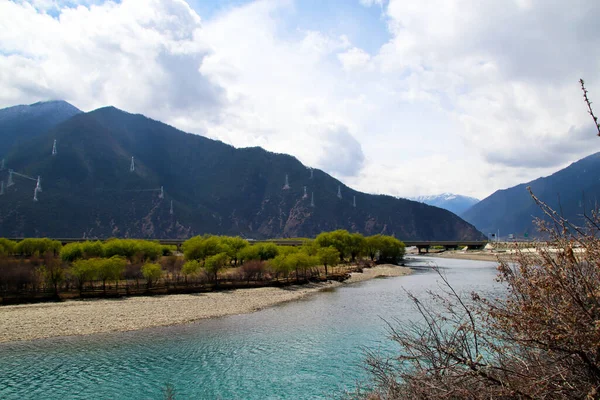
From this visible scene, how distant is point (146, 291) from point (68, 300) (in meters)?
8.81

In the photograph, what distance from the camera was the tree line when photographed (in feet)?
159

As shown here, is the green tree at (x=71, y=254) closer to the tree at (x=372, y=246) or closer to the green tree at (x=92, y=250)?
the green tree at (x=92, y=250)

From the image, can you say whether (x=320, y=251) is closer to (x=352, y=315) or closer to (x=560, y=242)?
(x=352, y=315)

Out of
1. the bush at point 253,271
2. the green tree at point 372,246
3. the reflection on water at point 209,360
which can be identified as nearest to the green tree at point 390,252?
the green tree at point 372,246

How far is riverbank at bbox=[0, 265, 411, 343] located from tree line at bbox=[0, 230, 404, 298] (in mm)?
5396

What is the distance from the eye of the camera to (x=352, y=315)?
36562mm

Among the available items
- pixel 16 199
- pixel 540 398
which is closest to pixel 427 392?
pixel 540 398

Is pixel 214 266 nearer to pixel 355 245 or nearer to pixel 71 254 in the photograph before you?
pixel 71 254

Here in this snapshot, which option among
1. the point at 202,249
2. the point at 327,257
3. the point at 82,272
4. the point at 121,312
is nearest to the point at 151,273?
the point at 82,272

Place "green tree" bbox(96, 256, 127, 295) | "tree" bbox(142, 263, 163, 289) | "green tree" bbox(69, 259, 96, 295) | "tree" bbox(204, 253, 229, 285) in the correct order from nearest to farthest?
"green tree" bbox(69, 259, 96, 295) < "green tree" bbox(96, 256, 127, 295) < "tree" bbox(142, 263, 163, 289) < "tree" bbox(204, 253, 229, 285)

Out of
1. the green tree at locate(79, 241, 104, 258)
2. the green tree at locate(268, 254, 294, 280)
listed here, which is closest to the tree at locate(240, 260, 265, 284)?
the green tree at locate(268, 254, 294, 280)

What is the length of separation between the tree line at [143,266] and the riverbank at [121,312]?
5396 millimetres

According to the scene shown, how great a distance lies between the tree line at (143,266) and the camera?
48469 millimetres

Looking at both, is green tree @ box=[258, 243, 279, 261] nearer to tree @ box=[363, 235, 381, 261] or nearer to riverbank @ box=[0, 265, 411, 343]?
riverbank @ box=[0, 265, 411, 343]
